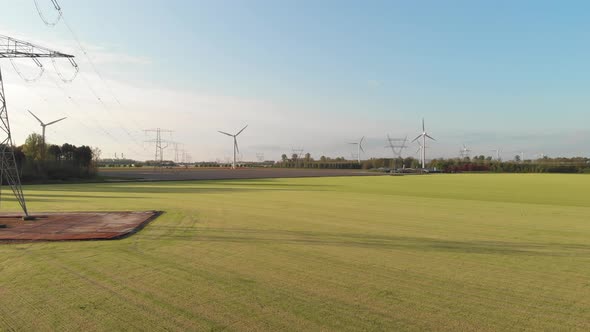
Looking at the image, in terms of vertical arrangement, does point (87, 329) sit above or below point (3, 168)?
below

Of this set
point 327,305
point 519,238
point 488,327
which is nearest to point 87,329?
point 327,305

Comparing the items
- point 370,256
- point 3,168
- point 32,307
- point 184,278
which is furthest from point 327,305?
point 3,168

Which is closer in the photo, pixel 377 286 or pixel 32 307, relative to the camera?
pixel 32 307

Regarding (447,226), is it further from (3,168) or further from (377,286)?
(3,168)

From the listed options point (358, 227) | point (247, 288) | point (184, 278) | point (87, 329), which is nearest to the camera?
point (87, 329)

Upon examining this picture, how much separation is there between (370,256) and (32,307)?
7.03m

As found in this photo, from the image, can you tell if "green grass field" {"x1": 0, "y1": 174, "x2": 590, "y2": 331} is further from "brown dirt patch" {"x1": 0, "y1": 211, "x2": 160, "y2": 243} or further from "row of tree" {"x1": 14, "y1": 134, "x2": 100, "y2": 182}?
"row of tree" {"x1": 14, "y1": 134, "x2": 100, "y2": 182}

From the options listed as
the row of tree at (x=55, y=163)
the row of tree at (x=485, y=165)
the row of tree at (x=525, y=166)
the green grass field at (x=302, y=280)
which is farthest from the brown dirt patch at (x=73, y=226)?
the row of tree at (x=525, y=166)

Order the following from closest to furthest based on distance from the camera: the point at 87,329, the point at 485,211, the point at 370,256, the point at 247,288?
the point at 87,329 → the point at 247,288 → the point at 370,256 → the point at 485,211

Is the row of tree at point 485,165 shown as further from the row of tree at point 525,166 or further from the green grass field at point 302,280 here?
the green grass field at point 302,280

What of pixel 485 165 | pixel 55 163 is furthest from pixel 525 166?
pixel 55 163

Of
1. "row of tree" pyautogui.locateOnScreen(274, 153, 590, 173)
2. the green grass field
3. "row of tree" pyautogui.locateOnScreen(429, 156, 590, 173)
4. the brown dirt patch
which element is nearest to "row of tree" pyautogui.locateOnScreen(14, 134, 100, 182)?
the brown dirt patch

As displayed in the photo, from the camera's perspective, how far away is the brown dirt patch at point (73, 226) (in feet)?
40.3

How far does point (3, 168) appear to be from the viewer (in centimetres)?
1542
